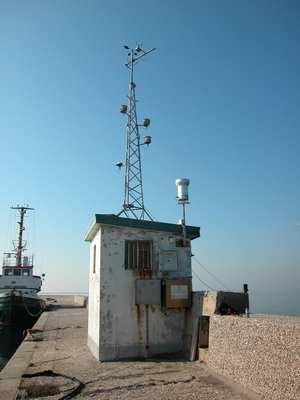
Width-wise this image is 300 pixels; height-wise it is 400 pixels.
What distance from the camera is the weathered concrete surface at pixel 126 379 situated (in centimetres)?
738

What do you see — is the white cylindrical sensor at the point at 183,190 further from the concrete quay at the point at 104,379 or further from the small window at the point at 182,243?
the concrete quay at the point at 104,379

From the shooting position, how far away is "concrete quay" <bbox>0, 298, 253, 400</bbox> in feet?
24.3

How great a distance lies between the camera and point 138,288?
35.4ft

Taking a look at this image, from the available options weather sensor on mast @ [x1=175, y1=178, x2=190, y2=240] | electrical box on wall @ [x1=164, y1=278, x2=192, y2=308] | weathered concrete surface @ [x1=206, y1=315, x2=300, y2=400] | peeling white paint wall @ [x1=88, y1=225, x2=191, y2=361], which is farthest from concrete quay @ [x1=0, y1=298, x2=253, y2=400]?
weather sensor on mast @ [x1=175, y1=178, x2=190, y2=240]

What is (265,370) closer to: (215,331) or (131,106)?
(215,331)

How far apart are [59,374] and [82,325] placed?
413 inches

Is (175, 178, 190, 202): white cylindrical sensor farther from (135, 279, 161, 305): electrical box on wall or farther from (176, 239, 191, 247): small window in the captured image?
(135, 279, 161, 305): electrical box on wall

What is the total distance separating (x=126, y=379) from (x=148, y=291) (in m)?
2.70

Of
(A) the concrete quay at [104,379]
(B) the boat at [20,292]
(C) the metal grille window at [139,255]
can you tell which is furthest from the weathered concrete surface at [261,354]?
(B) the boat at [20,292]

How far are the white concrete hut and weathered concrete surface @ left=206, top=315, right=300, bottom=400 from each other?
2179 mm

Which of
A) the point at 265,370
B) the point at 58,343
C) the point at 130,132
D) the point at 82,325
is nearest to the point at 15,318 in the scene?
the point at 82,325

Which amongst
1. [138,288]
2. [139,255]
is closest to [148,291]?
[138,288]

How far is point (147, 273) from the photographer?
11.1 metres

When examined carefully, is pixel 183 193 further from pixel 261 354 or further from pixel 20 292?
pixel 20 292
